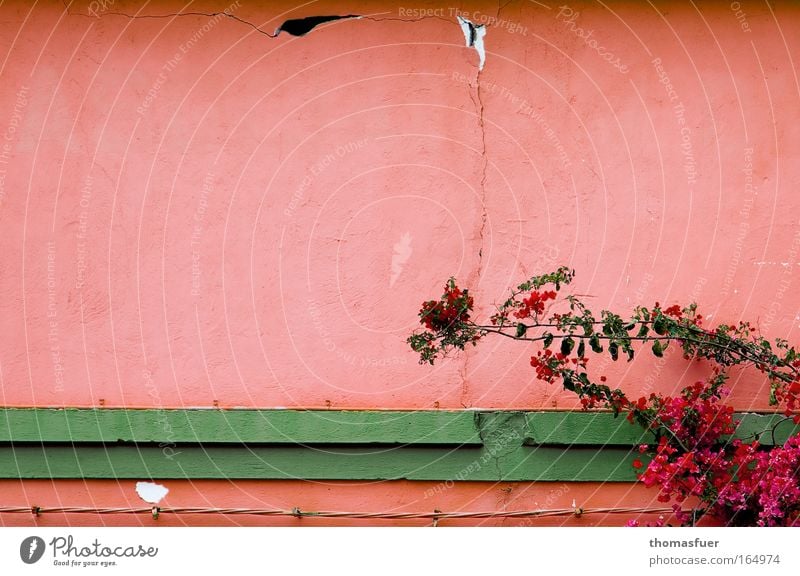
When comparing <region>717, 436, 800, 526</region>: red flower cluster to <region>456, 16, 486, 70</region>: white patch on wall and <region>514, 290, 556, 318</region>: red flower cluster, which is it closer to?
<region>514, 290, 556, 318</region>: red flower cluster

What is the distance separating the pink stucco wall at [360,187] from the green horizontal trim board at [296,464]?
187mm

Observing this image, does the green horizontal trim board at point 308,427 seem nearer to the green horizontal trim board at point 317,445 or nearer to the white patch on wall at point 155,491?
the green horizontal trim board at point 317,445

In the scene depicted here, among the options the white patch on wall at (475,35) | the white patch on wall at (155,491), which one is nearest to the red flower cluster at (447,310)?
the white patch on wall at (475,35)

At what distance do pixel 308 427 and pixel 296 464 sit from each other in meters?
0.14

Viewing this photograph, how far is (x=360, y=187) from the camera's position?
421cm

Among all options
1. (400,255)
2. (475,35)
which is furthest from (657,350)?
(475,35)

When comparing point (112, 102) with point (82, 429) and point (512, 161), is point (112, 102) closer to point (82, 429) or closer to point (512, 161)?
point (82, 429)

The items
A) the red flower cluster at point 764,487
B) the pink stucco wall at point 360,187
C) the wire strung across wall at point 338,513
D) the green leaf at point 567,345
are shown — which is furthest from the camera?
the pink stucco wall at point 360,187

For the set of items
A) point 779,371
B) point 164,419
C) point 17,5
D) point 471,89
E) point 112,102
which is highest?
point 17,5

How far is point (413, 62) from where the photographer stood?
14.0ft


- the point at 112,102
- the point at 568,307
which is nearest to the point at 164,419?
the point at 112,102

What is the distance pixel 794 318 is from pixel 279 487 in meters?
2.02

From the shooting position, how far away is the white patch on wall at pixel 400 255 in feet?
13.7

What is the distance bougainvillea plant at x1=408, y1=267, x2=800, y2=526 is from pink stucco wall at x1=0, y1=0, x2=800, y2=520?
0.37ft
